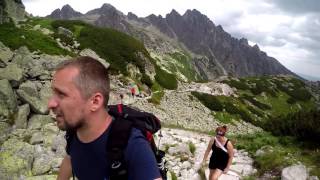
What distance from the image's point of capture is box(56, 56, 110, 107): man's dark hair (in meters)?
3.50

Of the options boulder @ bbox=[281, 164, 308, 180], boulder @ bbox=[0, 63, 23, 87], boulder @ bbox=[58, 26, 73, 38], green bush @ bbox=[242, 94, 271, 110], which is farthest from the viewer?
green bush @ bbox=[242, 94, 271, 110]

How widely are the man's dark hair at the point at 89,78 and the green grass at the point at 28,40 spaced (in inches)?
2012

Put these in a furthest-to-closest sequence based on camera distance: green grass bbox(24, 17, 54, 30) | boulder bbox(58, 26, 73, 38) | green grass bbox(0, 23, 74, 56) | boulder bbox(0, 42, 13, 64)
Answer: green grass bbox(24, 17, 54, 30)
boulder bbox(58, 26, 73, 38)
green grass bbox(0, 23, 74, 56)
boulder bbox(0, 42, 13, 64)

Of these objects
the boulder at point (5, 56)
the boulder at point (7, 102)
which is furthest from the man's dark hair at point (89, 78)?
the boulder at point (5, 56)

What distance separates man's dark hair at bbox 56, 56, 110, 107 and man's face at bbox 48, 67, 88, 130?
4 cm

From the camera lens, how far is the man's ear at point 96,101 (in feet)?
11.5

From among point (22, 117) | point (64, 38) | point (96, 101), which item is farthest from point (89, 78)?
point (64, 38)

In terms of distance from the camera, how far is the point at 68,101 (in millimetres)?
3518

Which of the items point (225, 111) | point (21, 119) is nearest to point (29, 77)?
point (21, 119)

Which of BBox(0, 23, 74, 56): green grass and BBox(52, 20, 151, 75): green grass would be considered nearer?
BBox(0, 23, 74, 56): green grass

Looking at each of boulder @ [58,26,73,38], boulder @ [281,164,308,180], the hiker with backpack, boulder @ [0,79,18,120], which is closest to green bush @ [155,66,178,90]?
boulder @ [58,26,73,38]

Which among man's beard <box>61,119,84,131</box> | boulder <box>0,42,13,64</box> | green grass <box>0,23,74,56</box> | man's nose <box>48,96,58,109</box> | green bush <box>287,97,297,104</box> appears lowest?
green bush <box>287,97,297,104</box>

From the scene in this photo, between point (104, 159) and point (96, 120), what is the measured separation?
36 centimetres

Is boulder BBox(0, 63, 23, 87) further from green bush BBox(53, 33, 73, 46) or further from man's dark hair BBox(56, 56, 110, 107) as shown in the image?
green bush BBox(53, 33, 73, 46)
